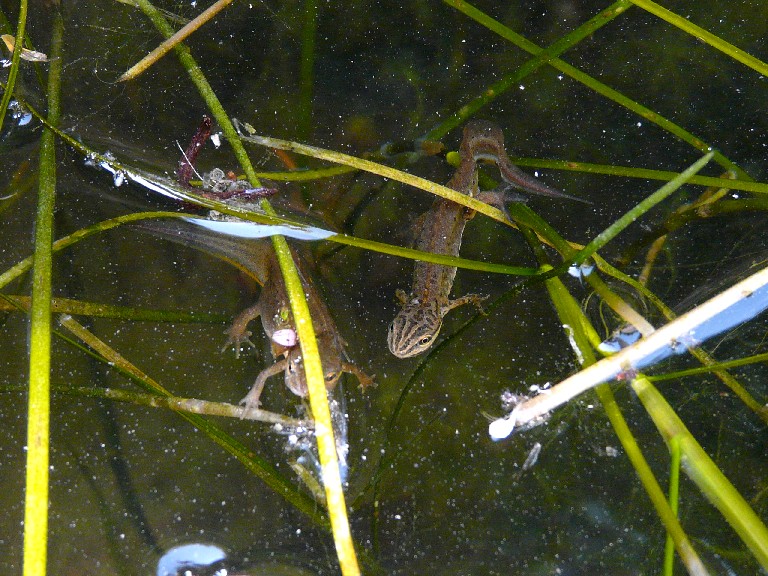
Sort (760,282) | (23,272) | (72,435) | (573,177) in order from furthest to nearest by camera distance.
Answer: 1. (573,177)
2. (72,435)
3. (23,272)
4. (760,282)

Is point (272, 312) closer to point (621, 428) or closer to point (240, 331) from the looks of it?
point (240, 331)

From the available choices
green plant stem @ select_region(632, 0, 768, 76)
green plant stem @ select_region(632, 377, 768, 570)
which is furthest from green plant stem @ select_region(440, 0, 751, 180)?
green plant stem @ select_region(632, 377, 768, 570)

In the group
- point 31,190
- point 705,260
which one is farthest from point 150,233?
point 705,260

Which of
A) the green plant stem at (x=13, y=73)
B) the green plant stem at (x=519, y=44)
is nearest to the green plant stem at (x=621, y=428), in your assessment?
the green plant stem at (x=519, y=44)

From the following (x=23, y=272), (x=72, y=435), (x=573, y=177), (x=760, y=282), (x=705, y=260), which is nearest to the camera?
(x=760, y=282)

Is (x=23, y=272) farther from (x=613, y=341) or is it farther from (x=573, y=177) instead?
(x=573, y=177)

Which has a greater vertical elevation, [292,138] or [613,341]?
[292,138]

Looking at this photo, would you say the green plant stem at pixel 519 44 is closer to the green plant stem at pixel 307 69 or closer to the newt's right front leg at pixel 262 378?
the green plant stem at pixel 307 69
